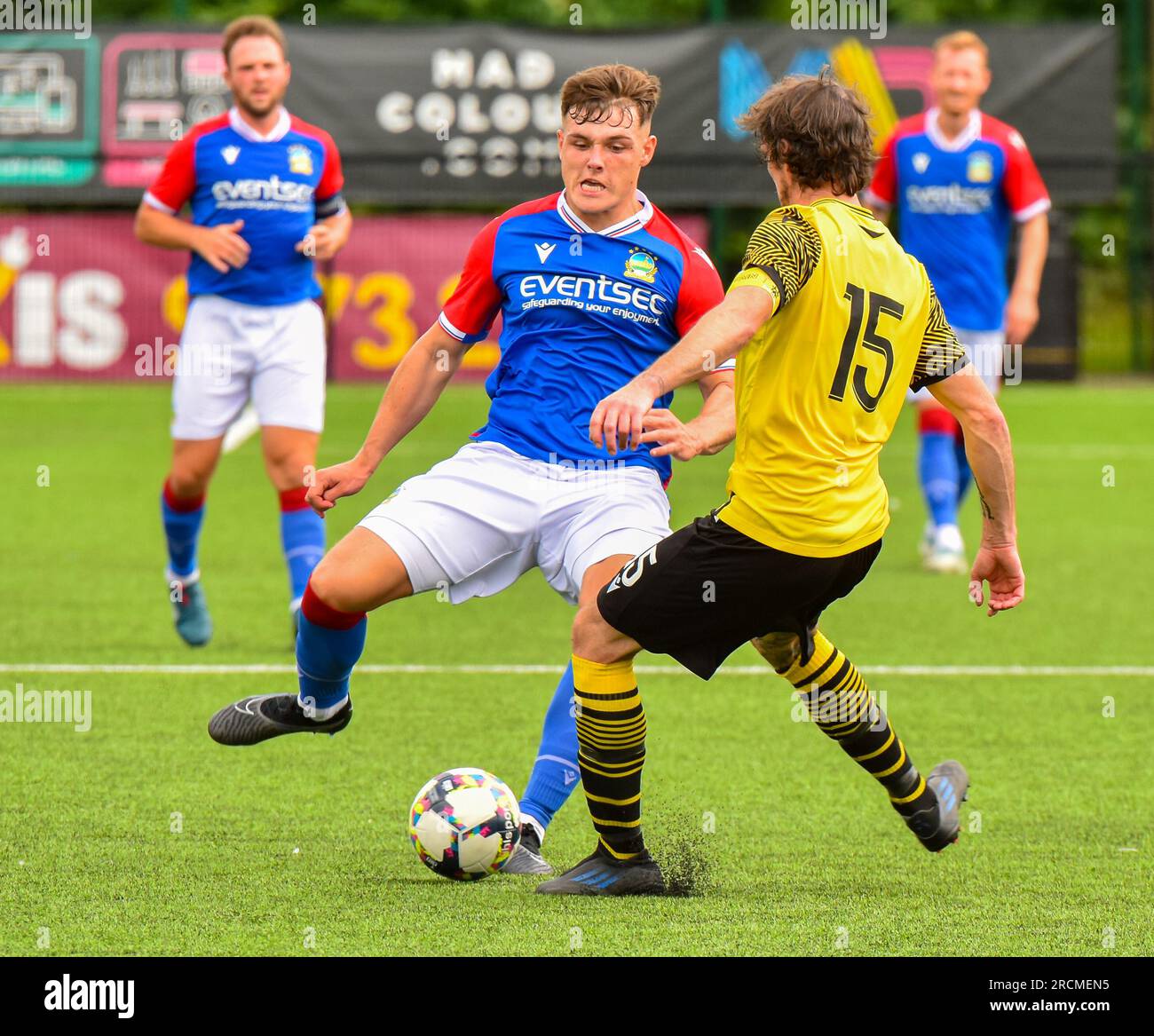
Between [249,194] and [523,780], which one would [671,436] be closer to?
[523,780]

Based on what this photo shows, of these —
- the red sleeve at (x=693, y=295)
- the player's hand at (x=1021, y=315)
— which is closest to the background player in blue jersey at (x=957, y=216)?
the player's hand at (x=1021, y=315)

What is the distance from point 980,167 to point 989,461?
6.26 metres

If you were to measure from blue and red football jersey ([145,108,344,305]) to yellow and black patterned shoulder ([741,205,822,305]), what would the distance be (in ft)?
12.5

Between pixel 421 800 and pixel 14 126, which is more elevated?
pixel 14 126

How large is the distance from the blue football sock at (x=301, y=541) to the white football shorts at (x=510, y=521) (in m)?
2.65

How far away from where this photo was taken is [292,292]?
7742 millimetres

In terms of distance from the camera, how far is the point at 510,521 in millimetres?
Result: 4805

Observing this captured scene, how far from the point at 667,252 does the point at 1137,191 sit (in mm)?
20901

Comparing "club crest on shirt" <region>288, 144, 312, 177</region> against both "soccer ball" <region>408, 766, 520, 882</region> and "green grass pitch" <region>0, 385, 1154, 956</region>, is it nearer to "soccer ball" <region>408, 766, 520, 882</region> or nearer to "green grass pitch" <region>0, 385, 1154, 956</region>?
"green grass pitch" <region>0, 385, 1154, 956</region>

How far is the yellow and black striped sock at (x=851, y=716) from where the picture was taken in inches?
185

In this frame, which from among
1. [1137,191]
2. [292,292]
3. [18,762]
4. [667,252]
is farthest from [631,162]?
[1137,191]

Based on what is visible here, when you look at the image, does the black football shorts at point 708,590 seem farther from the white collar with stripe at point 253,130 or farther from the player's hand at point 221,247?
the white collar with stripe at point 253,130

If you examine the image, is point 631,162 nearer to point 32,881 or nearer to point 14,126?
point 32,881

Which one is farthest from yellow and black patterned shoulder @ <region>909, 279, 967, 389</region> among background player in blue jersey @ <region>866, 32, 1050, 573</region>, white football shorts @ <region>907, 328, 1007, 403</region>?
white football shorts @ <region>907, 328, 1007, 403</region>
